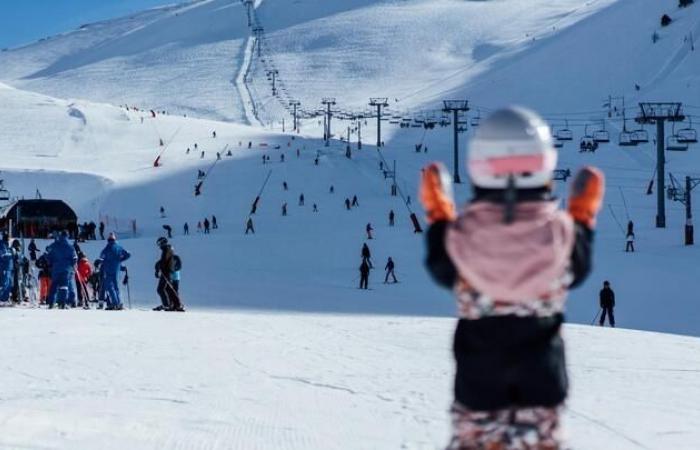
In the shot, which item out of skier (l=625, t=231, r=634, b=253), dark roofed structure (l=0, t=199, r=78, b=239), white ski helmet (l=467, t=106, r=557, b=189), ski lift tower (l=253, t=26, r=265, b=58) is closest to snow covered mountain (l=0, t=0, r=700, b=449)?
skier (l=625, t=231, r=634, b=253)

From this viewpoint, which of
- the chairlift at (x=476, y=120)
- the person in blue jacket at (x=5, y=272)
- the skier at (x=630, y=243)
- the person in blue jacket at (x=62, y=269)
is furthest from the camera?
the chairlift at (x=476, y=120)

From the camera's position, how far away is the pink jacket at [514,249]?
105 inches

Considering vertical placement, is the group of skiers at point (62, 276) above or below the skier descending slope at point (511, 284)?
below

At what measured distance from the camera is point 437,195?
283 centimetres

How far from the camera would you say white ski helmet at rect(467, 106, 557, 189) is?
2.63 m

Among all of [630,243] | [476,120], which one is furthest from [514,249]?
[476,120]

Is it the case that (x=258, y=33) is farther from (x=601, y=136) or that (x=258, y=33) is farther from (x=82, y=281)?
(x=82, y=281)

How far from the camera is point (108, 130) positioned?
57906 mm

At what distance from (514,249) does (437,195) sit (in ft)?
0.93

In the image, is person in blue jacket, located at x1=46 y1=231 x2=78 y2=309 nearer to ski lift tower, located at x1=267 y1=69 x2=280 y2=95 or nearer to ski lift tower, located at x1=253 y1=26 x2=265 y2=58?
ski lift tower, located at x1=267 y1=69 x2=280 y2=95

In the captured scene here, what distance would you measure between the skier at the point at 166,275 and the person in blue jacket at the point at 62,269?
3.80 ft

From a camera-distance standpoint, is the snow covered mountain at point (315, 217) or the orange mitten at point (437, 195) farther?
the snow covered mountain at point (315, 217)

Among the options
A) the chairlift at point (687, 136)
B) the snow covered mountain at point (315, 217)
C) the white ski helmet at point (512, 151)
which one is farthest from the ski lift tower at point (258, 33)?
the white ski helmet at point (512, 151)

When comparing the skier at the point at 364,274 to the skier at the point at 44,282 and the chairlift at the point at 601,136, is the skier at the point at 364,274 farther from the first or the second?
the chairlift at the point at 601,136
